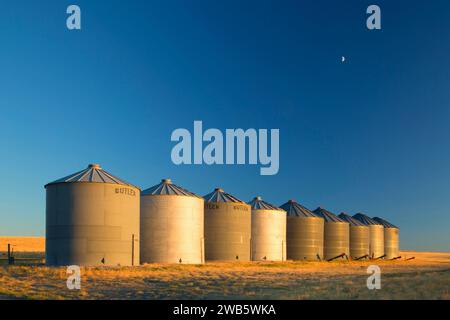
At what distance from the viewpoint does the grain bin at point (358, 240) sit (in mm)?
78812

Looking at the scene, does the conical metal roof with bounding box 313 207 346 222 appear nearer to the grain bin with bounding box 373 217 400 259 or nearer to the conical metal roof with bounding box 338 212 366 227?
the conical metal roof with bounding box 338 212 366 227

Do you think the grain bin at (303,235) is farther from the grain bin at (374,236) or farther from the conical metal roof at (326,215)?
the grain bin at (374,236)

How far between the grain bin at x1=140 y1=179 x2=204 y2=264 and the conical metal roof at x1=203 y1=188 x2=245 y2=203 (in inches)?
349

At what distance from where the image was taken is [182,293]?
77.0 feet

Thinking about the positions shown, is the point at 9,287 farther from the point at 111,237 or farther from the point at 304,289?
the point at 304,289

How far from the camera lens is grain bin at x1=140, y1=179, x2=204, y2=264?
4494 cm

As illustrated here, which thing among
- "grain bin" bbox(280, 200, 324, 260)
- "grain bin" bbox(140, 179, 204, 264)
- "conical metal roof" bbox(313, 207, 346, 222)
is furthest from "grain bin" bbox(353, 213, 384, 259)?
"grain bin" bbox(140, 179, 204, 264)

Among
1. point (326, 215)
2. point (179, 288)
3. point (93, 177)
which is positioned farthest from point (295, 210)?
point (179, 288)

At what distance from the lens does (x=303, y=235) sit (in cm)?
6744

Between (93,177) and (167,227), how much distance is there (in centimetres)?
992

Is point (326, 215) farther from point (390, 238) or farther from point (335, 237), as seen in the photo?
point (390, 238)

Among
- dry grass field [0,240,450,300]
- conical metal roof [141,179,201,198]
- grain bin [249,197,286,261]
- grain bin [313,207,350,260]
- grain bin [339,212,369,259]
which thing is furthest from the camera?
grain bin [339,212,369,259]
